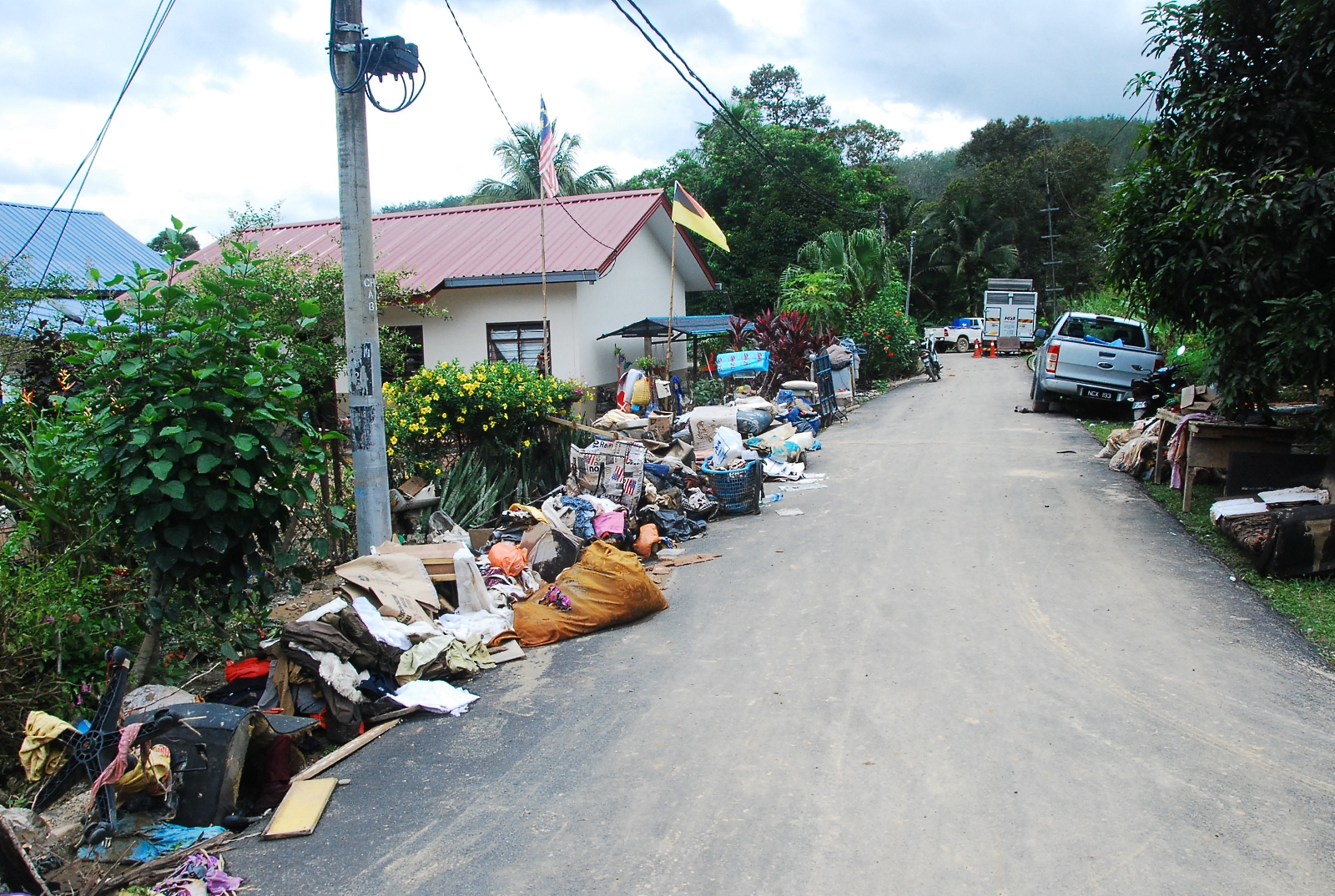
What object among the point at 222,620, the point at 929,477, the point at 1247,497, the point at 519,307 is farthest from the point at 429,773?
the point at 519,307

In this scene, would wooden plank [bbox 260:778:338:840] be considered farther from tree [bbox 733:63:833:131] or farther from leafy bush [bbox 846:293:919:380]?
tree [bbox 733:63:833:131]

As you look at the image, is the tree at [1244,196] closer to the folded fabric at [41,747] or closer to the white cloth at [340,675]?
the white cloth at [340,675]

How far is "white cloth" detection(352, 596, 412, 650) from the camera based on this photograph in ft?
17.9

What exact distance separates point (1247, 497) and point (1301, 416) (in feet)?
7.55

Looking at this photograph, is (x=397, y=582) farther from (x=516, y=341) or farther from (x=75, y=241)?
(x=75, y=241)

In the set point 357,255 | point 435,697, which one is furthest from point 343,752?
point 357,255

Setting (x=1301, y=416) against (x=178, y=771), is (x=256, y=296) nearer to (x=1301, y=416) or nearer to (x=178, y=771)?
(x=178, y=771)

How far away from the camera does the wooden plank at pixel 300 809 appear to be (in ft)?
12.9

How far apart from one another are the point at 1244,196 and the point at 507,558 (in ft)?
24.8

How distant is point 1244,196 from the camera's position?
8086 millimetres

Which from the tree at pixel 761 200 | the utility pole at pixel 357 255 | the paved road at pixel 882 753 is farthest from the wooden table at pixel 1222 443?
the tree at pixel 761 200

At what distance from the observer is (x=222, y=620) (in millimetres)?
5105

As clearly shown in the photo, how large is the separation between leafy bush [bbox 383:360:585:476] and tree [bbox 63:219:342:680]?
12.0ft

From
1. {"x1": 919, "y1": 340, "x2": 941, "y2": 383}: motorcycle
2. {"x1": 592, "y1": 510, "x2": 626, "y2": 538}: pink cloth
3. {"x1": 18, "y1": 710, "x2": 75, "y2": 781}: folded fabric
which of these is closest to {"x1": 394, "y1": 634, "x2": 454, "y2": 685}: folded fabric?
{"x1": 18, "y1": 710, "x2": 75, "y2": 781}: folded fabric
